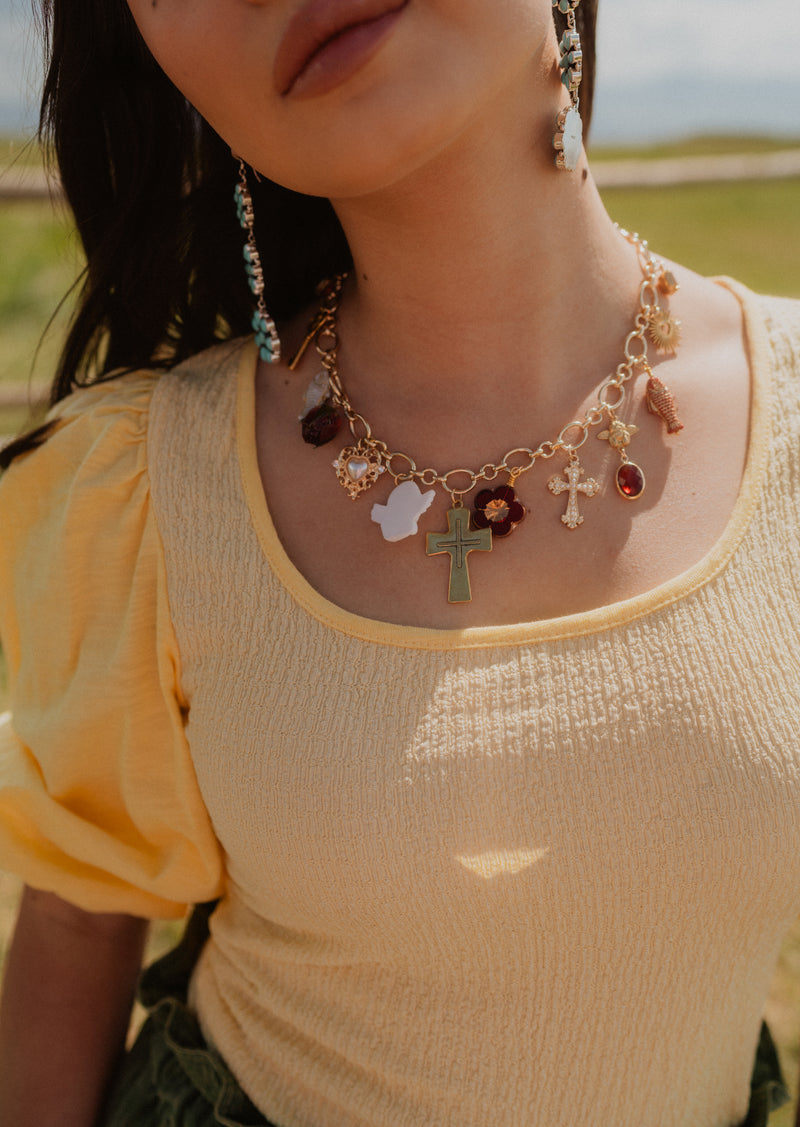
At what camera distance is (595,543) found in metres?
1.07

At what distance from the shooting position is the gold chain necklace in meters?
1.10

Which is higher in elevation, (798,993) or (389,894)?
(389,894)

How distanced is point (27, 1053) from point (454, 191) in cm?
120

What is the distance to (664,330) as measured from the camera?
1196 millimetres

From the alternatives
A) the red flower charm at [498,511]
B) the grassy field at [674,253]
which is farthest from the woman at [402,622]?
the grassy field at [674,253]

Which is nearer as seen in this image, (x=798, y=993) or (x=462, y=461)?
(x=462, y=461)

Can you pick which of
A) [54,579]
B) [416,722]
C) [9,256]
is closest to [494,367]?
[416,722]

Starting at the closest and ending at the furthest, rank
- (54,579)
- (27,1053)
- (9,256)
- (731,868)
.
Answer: (731,868) → (54,579) → (27,1053) → (9,256)

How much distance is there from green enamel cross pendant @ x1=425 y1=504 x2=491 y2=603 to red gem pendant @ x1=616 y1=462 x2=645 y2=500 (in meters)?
0.15

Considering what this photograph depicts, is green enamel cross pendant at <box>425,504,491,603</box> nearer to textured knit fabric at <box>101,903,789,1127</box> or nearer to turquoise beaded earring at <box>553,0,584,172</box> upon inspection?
Result: turquoise beaded earring at <box>553,0,584,172</box>

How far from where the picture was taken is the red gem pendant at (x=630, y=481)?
1090mm

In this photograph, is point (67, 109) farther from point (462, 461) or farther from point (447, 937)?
point (447, 937)

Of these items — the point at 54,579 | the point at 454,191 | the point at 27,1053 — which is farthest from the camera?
the point at 27,1053

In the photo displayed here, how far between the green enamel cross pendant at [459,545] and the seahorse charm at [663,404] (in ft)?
0.79
